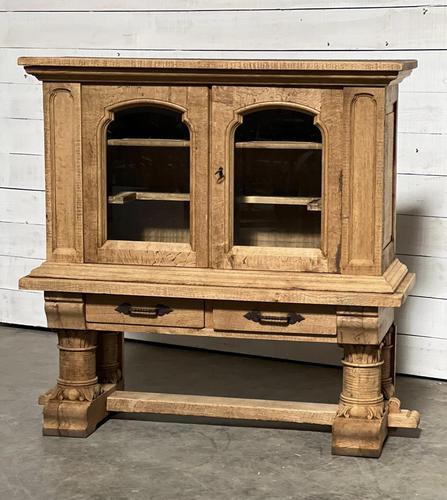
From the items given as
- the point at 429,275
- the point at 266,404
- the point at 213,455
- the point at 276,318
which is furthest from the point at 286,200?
the point at 429,275

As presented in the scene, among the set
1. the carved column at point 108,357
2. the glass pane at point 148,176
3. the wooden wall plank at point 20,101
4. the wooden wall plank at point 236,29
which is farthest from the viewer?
the wooden wall plank at point 20,101

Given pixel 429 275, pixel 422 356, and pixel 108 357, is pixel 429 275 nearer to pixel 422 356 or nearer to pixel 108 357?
pixel 422 356

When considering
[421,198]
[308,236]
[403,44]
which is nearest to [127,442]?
[308,236]

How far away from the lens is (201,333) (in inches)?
146

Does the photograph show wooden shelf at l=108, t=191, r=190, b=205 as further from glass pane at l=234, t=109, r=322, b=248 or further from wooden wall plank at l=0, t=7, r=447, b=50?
wooden wall plank at l=0, t=7, r=447, b=50

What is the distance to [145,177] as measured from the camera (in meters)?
3.74

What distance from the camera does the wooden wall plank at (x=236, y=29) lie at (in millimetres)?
4398

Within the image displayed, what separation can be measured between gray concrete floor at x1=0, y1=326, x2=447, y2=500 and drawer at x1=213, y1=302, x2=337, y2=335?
0.39 m

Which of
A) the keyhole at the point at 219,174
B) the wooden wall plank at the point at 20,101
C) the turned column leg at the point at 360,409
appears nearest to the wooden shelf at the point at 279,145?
the keyhole at the point at 219,174

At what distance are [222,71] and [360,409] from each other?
112 centimetres

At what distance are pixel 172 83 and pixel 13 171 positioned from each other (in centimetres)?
180

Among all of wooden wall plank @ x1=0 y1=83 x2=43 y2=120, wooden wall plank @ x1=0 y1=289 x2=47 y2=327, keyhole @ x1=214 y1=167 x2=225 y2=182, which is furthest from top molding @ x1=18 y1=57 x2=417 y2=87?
wooden wall plank @ x1=0 y1=289 x2=47 y2=327

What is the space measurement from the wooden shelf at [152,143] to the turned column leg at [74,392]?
620mm

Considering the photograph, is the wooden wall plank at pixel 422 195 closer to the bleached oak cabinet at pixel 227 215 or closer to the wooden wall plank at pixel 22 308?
the bleached oak cabinet at pixel 227 215
